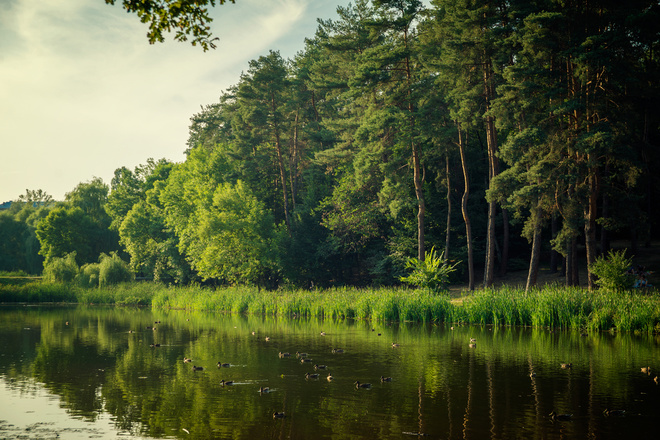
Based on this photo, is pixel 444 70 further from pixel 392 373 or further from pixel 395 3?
pixel 392 373

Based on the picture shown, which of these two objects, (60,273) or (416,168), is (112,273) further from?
(416,168)

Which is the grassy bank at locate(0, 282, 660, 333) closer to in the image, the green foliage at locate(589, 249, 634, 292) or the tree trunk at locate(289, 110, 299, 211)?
the green foliage at locate(589, 249, 634, 292)

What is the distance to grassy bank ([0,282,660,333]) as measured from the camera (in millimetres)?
24828

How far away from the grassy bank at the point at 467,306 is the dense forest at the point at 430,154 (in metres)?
5.88

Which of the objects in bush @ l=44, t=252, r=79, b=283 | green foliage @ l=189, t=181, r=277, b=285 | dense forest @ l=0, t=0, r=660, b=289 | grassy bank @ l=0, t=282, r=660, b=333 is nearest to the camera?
grassy bank @ l=0, t=282, r=660, b=333

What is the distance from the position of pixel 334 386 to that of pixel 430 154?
1179 inches

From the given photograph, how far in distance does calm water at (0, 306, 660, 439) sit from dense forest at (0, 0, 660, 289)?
493 inches

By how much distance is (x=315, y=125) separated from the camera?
55.1 metres

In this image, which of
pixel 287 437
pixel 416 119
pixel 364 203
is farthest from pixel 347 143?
pixel 287 437

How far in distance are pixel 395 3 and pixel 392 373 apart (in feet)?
102

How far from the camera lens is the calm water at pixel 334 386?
35.8 feet

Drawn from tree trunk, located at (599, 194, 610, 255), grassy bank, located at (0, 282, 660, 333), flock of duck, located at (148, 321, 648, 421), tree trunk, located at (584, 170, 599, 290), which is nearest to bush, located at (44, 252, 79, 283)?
grassy bank, located at (0, 282, 660, 333)

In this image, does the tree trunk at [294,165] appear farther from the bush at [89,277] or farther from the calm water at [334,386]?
the calm water at [334,386]

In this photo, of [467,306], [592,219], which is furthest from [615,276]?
[467,306]
